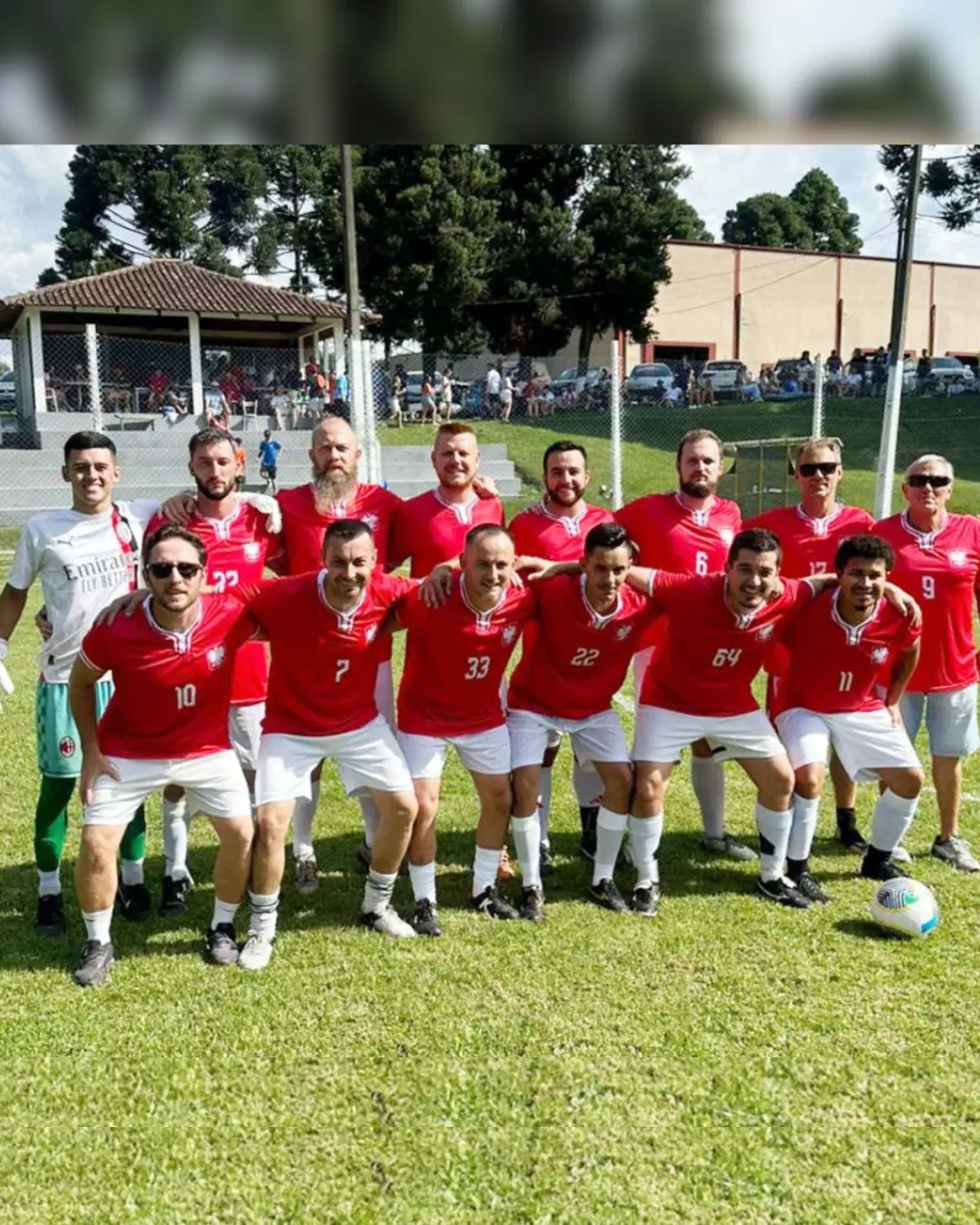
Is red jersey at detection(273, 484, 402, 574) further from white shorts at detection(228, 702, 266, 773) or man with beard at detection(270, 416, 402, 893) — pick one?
white shorts at detection(228, 702, 266, 773)

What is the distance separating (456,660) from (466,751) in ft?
1.42

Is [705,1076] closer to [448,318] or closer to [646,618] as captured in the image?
[646,618]

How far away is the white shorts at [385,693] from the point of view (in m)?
5.21

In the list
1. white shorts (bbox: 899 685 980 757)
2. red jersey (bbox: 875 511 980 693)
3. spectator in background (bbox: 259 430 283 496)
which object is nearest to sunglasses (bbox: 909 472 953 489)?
red jersey (bbox: 875 511 980 693)

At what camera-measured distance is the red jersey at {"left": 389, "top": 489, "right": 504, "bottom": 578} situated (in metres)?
5.45

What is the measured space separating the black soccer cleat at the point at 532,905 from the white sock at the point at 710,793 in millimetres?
1288

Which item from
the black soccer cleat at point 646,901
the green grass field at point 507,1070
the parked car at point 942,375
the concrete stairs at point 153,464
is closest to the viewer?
the green grass field at point 507,1070

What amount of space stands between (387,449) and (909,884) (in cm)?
1735

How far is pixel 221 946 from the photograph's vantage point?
445 cm

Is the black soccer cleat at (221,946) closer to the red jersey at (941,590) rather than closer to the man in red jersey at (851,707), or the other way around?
the man in red jersey at (851,707)

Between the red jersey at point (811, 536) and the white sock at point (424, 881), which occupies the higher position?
the red jersey at point (811, 536)

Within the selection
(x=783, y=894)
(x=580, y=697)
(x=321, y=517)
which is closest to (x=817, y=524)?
(x=580, y=697)

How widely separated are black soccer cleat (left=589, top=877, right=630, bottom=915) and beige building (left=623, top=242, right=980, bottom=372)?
1509 inches

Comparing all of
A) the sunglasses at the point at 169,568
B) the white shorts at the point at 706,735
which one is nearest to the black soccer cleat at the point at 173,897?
the sunglasses at the point at 169,568
